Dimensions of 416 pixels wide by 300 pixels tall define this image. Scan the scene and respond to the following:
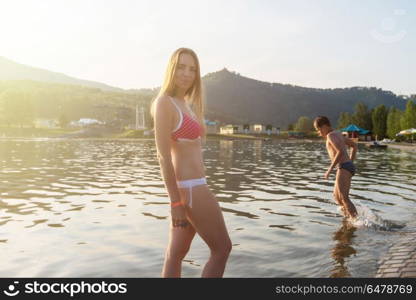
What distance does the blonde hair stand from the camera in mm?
3816

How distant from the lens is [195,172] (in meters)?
3.72

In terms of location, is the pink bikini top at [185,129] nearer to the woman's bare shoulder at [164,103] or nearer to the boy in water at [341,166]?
the woman's bare shoulder at [164,103]

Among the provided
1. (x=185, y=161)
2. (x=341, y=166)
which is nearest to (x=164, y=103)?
(x=185, y=161)

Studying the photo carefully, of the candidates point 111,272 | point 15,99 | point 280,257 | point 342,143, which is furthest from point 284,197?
point 15,99

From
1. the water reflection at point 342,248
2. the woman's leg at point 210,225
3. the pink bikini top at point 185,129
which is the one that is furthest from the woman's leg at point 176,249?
the water reflection at point 342,248

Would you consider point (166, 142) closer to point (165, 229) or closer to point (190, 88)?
point (190, 88)

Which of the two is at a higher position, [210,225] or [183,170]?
[183,170]

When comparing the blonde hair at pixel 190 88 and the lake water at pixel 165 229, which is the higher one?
the blonde hair at pixel 190 88

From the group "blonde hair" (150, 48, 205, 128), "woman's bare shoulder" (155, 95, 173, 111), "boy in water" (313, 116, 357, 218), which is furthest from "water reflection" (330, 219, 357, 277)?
"woman's bare shoulder" (155, 95, 173, 111)

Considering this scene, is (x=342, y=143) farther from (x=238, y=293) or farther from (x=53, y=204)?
(x=53, y=204)

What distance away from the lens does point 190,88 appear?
412 cm

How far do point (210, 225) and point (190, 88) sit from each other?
4.58 ft

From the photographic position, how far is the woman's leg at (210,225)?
3.67 m

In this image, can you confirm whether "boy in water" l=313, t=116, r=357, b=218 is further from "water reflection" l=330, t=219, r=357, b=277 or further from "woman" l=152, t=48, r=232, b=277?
"woman" l=152, t=48, r=232, b=277
